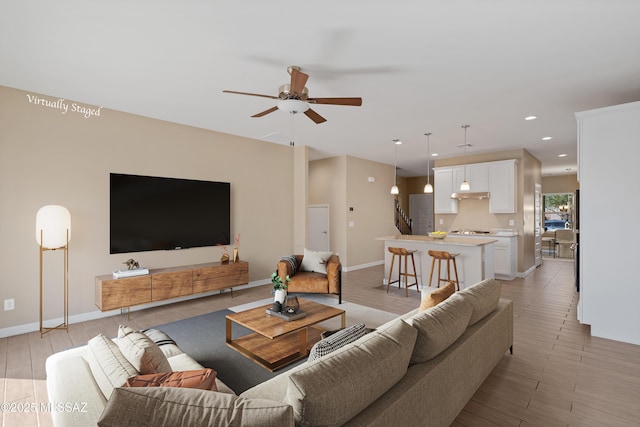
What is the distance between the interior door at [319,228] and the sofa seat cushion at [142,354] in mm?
6421

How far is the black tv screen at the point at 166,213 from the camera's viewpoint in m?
4.42

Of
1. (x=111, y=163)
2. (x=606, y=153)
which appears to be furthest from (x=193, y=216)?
(x=606, y=153)

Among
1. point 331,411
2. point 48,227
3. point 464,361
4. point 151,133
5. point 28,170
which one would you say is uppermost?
point 151,133

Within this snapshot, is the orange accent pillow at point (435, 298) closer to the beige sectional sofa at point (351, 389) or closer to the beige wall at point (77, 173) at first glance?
the beige sectional sofa at point (351, 389)

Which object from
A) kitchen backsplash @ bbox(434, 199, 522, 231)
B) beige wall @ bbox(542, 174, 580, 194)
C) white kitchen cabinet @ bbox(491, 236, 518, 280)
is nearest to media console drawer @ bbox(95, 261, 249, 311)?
white kitchen cabinet @ bbox(491, 236, 518, 280)

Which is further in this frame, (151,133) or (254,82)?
(151,133)

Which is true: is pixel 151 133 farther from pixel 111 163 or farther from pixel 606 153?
pixel 606 153

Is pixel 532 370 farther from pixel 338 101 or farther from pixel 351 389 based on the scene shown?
pixel 338 101

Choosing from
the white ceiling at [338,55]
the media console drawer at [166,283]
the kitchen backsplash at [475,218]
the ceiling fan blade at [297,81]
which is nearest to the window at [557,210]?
the kitchen backsplash at [475,218]

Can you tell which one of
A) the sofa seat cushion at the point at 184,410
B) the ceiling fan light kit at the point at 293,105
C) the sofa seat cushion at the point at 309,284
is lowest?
the sofa seat cushion at the point at 309,284

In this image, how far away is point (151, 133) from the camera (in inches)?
186

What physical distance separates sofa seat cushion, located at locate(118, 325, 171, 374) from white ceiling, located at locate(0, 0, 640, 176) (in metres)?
2.21

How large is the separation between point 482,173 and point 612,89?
355 centimetres

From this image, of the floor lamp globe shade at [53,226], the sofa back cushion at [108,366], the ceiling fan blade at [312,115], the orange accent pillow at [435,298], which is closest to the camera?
the sofa back cushion at [108,366]
